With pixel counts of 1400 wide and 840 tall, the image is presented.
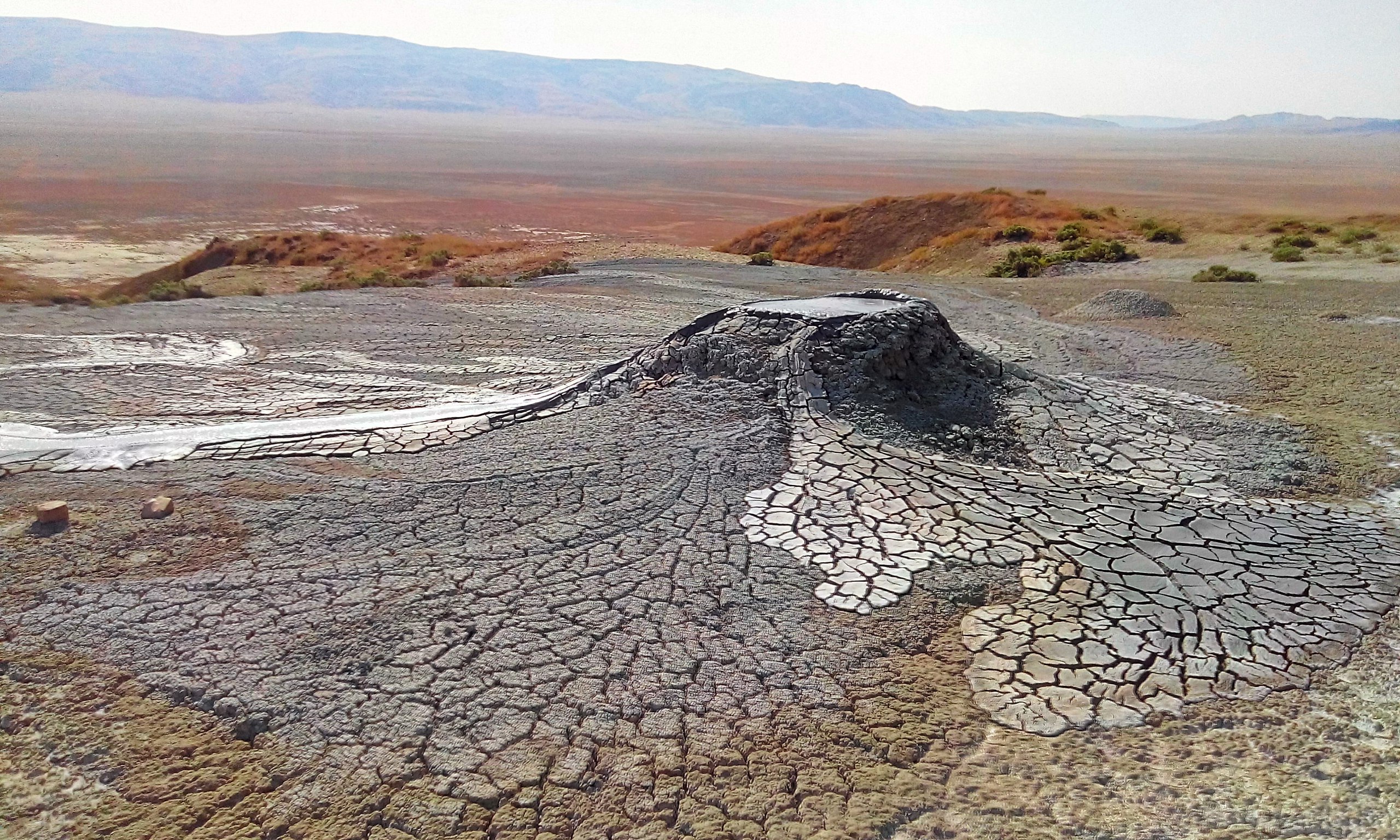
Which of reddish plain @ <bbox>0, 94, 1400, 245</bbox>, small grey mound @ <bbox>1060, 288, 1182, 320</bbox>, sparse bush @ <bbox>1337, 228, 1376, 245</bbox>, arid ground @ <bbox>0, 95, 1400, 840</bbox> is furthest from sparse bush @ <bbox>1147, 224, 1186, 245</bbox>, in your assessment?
arid ground @ <bbox>0, 95, 1400, 840</bbox>

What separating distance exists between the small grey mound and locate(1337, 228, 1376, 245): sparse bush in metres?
10.6

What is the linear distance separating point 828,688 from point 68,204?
47.9 meters

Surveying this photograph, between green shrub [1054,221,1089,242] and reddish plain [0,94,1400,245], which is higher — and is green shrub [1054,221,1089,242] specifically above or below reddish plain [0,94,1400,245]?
below

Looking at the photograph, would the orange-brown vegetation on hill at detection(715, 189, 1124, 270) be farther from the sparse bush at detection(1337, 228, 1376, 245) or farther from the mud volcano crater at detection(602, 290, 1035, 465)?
the mud volcano crater at detection(602, 290, 1035, 465)

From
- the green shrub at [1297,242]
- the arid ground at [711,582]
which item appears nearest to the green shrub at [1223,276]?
the green shrub at [1297,242]

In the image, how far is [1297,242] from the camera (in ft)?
71.9

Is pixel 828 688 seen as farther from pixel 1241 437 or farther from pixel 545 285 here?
pixel 545 285

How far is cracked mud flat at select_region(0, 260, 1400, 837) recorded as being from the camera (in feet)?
11.9

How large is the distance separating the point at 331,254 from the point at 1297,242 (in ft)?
82.7

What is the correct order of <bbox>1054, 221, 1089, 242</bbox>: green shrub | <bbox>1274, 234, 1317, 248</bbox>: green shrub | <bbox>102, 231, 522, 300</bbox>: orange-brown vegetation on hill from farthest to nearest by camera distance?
<bbox>1054, 221, 1089, 242</bbox>: green shrub → <bbox>102, 231, 522, 300</bbox>: orange-brown vegetation on hill → <bbox>1274, 234, 1317, 248</bbox>: green shrub

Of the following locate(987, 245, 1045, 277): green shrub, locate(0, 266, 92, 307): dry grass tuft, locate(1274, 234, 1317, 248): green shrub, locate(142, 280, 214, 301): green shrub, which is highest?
locate(1274, 234, 1317, 248): green shrub

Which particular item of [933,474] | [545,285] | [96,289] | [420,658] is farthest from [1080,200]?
[420,658]

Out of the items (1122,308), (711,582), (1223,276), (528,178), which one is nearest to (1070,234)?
(1223,276)

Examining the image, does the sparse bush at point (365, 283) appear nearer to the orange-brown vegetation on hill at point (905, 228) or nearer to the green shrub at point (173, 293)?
the green shrub at point (173, 293)
